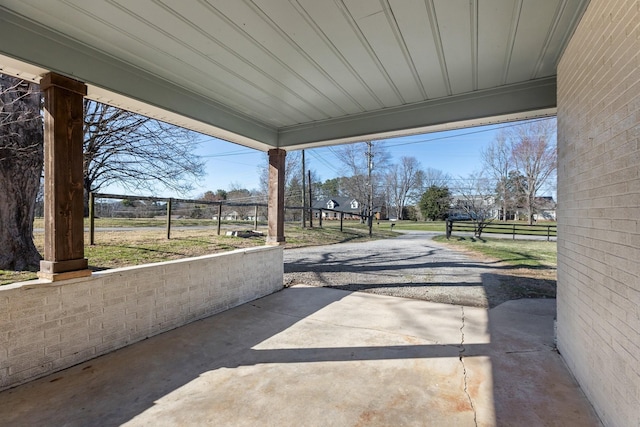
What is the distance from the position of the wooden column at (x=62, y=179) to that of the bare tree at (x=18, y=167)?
265 cm

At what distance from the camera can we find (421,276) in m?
6.18

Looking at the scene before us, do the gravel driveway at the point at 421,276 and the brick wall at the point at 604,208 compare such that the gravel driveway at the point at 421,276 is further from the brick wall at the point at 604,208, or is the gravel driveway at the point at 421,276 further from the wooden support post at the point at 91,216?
the wooden support post at the point at 91,216

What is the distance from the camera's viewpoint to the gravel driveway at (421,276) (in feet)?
16.0

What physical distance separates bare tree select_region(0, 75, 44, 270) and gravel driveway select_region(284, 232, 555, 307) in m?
4.06

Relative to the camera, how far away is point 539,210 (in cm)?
1944

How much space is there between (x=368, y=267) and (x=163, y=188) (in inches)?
214

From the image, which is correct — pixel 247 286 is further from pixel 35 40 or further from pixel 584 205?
pixel 584 205

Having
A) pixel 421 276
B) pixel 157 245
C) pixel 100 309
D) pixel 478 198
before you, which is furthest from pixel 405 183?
pixel 100 309

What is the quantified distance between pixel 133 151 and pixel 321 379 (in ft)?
21.8

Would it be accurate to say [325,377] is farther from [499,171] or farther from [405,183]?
[405,183]

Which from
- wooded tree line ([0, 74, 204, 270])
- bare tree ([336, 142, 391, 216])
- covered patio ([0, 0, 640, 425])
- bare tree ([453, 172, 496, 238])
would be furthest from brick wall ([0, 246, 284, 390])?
bare tree ([336, 142, 391, 216])

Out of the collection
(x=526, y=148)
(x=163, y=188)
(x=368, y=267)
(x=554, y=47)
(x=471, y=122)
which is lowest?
(x=368, y=267)

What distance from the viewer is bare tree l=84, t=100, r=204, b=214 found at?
6.18 meters

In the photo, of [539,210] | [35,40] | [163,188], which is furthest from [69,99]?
[539,210]
